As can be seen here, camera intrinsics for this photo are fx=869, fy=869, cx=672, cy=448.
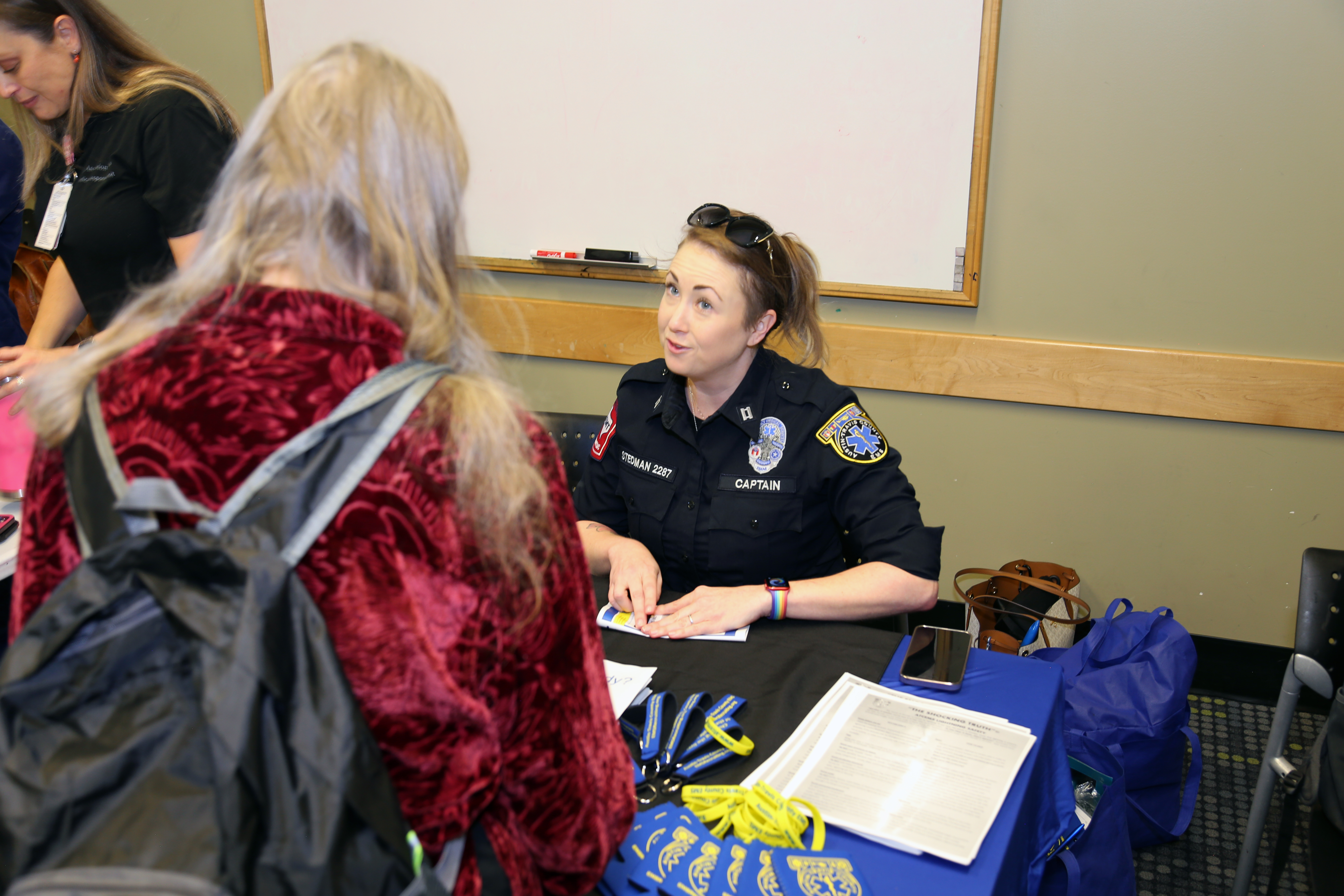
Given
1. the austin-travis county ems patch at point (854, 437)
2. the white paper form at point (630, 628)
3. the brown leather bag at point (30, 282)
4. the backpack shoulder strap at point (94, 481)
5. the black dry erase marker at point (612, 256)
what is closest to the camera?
the backpack shoulder strap at point (94, 481)

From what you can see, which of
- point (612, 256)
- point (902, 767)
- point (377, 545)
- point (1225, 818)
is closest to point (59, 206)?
point (612, 256)

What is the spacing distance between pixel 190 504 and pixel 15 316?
2059mm

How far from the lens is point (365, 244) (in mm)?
716

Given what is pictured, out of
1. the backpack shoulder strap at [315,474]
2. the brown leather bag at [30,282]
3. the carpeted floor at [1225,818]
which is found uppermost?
the brown leather bag at [30,282]

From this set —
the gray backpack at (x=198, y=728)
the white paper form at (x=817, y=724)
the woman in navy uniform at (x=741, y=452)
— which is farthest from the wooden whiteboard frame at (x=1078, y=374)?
the gray backpack at (x=198, y=728)

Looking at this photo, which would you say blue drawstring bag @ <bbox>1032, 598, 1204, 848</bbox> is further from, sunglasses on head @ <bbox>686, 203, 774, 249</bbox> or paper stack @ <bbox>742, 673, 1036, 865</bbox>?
sunglasses on head @ <bbox>686, 203, 774, 249</bbox>

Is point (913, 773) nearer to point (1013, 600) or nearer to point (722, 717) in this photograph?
point (722, 717)

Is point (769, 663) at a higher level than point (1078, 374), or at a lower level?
lower

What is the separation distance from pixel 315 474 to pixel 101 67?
1.81 metres

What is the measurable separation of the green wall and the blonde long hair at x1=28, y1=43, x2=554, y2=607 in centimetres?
165

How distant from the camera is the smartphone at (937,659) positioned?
123 cm

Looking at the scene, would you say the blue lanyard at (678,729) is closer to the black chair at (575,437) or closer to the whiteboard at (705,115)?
the black chair at (575,437)

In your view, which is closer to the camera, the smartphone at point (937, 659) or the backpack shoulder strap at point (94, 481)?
the backpack shoulder strap at point (94, 481)

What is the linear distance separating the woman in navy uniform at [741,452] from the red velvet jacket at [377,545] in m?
0.79
